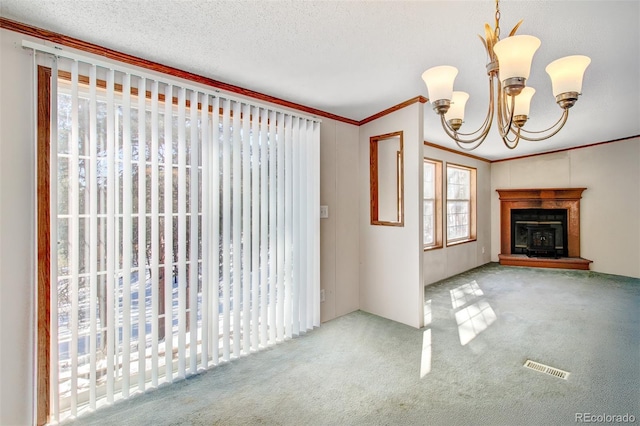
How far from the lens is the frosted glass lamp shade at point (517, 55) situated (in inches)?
50.8

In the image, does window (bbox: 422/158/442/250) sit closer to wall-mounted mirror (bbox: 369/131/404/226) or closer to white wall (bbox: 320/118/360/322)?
wall-mounted mirror (bbox: 369/131/404/226)

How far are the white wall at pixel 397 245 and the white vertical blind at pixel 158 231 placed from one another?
105 cm

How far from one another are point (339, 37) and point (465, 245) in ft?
15.9

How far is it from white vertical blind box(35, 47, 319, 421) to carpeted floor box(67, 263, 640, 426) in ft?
0.89

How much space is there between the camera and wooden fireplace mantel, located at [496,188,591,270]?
18.1 feet

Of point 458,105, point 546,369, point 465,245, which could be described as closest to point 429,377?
point 546,369

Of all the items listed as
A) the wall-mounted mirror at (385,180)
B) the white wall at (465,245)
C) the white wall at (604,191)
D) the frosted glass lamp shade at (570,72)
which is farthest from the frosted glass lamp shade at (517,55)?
the white wall at (604,191)

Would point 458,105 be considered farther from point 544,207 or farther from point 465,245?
point 544,207

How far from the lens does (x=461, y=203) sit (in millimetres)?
5758

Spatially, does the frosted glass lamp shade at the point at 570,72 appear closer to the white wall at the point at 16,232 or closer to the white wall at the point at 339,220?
the white wall at the point at 339,220

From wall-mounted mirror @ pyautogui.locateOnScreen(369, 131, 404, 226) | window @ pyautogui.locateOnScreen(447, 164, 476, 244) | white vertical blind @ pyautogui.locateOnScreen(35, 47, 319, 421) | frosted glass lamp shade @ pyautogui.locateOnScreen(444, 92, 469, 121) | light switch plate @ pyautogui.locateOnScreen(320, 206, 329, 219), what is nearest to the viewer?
white vertical blind @ pyautogui.locateOnScreen(35, 47, 319, 421)

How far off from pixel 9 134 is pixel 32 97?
0.24 metres

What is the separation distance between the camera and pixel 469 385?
2.09 m

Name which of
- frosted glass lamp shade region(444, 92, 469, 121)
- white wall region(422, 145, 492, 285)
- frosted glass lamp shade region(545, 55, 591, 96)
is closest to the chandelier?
frosted glass lamp shade region(545, 55, 591, 96)
